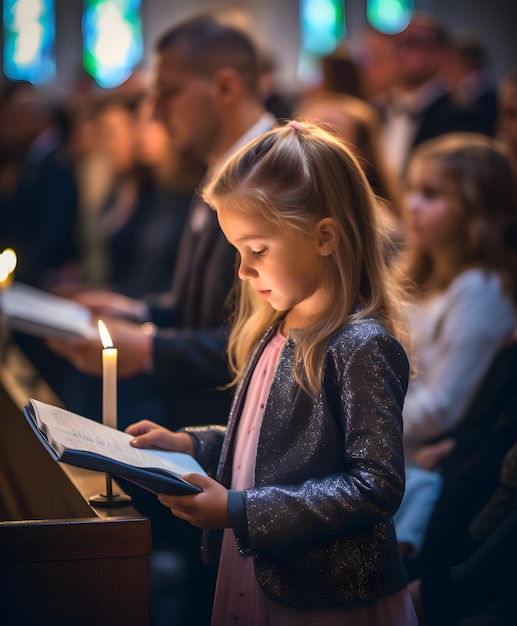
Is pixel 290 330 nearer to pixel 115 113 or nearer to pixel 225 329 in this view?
pixel 225 329

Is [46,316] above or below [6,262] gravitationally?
below

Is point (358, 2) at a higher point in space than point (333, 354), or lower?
higher

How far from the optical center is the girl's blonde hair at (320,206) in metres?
1.54

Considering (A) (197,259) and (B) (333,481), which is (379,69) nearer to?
(A) (197,259)

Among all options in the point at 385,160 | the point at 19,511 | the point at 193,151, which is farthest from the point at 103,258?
A: the point at 19,511

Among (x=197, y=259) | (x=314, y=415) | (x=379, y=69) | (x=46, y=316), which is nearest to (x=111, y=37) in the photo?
(x=379, y=69)

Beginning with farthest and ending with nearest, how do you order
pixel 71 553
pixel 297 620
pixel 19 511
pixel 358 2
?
1. pixel 358 2
2. pixel 19 511
3. pixel 297 620
4. pixel 71 553

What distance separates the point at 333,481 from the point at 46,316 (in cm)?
152

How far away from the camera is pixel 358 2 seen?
1212cm

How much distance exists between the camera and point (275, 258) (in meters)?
1.56

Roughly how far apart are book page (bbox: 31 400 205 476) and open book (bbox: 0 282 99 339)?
3.32 ft

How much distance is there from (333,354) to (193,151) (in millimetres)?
1380

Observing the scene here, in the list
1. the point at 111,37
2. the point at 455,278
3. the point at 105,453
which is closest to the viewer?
the point at 105,453

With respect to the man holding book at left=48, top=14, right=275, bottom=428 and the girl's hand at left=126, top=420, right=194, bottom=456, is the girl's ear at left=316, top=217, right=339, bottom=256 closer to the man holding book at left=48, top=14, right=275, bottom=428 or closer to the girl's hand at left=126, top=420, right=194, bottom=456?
the girl's hand at left=126, top=420, right=194, bottom=456
